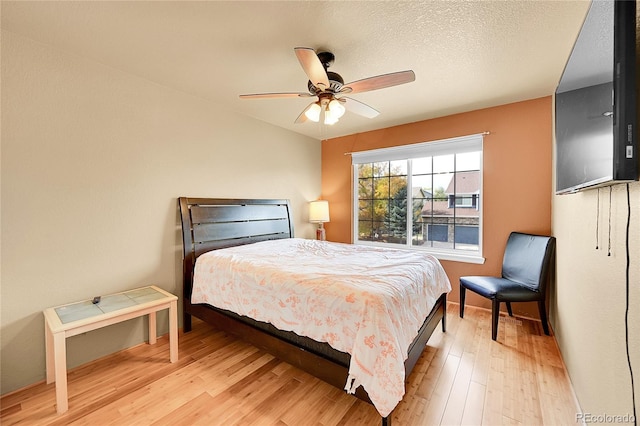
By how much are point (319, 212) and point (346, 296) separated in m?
2.80

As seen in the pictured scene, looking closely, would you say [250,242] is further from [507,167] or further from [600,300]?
[507,167]

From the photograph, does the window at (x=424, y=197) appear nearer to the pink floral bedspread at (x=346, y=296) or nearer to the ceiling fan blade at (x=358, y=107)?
the pink floral bedspread at (x=346, y=296)

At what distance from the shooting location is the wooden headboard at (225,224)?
267 centimetres

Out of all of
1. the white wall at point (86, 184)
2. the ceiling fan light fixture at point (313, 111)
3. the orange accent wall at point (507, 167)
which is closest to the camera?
the white wall at point (86, 184)

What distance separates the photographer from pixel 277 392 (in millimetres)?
1812

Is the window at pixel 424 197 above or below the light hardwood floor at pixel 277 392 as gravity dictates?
above

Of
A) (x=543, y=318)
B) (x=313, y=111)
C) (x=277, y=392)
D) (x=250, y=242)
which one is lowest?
(x=277, y=392)

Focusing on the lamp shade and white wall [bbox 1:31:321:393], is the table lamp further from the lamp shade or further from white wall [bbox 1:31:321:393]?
white wall [bbox 1:31:321:393]

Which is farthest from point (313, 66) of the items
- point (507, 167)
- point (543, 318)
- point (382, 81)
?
point (543, 318)

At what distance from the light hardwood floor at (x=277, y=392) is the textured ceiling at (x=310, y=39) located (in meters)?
2.47

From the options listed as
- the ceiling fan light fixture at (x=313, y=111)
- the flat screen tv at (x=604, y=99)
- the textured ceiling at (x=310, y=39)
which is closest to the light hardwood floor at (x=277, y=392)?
the flat screen tv at (x=604, y=99)

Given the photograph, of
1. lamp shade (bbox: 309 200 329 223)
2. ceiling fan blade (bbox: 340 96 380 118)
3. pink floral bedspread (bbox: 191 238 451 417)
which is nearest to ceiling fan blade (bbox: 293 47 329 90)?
ceiling fan blade (bbox: 340 96 380 118)

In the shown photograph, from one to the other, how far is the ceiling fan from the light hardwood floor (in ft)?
7.07

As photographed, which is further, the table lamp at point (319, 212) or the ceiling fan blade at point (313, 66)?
the table lamp at point (319, 212)
